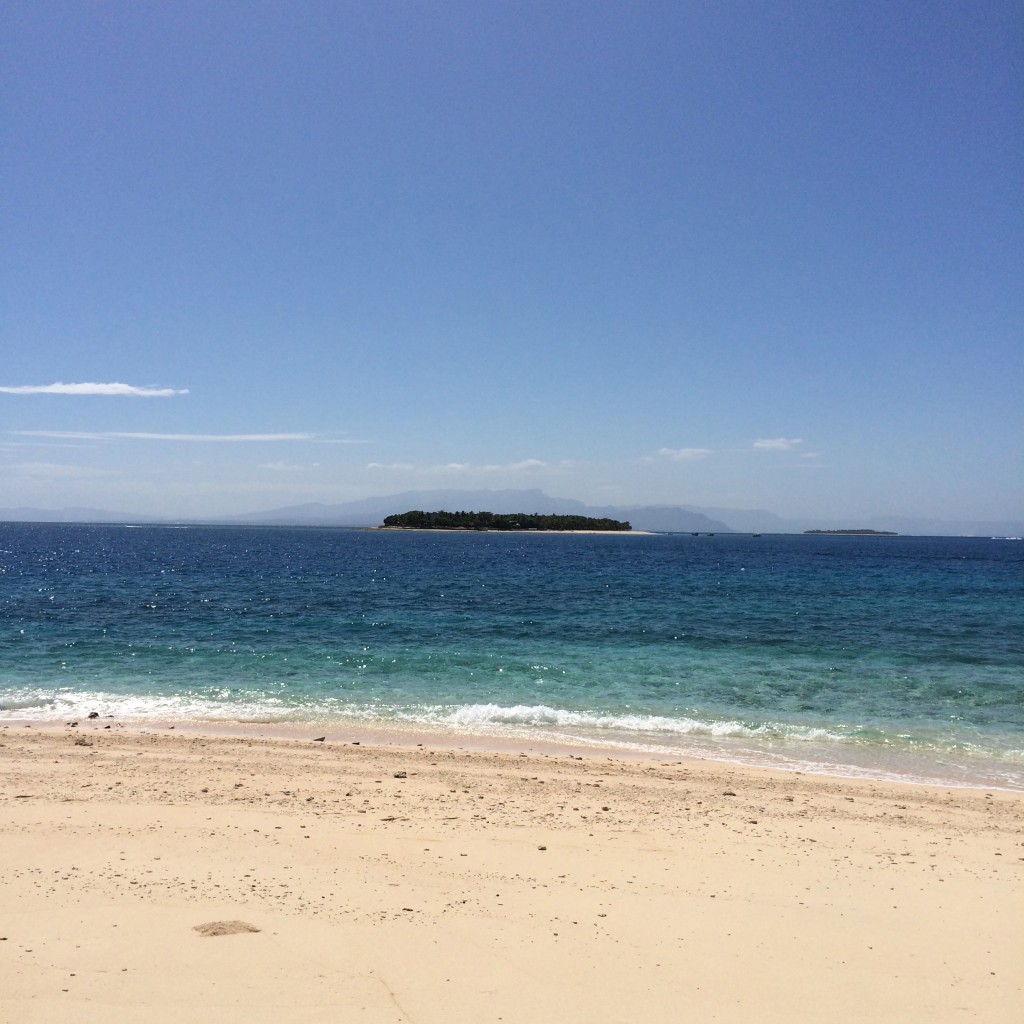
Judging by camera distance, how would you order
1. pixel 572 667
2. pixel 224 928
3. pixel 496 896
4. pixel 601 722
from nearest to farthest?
pixel 224 928
pixel 496 896
pixel 601 722
pixel 572 667

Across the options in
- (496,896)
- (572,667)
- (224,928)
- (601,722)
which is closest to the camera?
(224,928)

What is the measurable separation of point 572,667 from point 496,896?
603 inches

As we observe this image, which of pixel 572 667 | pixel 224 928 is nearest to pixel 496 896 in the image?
pixel 224 928

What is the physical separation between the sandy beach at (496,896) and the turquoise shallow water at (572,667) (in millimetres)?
3722

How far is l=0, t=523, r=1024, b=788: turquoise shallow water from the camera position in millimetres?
16109

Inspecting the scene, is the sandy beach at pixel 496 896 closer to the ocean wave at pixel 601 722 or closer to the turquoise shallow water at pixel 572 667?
the ocean wave at pixel 601 722

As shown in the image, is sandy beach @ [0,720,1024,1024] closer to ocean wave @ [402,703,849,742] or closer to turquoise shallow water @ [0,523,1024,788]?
ocean wave @ [402,703,849,742]

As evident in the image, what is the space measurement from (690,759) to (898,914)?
6.64 meters

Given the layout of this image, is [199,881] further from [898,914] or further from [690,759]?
[690,759]

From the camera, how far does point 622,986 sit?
598 centimetres

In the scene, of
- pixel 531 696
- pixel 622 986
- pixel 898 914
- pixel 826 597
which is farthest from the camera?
pixel 826 597

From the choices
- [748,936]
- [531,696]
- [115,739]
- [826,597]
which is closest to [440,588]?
[826,597]

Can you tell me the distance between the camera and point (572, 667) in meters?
22.8

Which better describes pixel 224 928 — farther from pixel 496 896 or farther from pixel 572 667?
pixel 572 667
